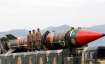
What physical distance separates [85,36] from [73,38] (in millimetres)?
640

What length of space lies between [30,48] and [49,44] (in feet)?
7.00

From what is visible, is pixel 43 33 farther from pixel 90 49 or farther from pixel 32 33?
pixel 90 49

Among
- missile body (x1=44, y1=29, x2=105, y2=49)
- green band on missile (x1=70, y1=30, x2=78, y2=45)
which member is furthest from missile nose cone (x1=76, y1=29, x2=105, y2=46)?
green band on missile (x1=70, y1=30, x2=78, y2=45)

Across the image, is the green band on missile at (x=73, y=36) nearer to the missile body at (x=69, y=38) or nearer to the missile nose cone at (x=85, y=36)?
the missile body at (x=69, y=38)

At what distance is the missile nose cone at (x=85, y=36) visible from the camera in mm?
16766

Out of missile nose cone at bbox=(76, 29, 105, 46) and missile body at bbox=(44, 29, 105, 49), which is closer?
missile nose cone at bbox=(76, 29, 105, 46)

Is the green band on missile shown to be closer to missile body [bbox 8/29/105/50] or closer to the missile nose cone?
missile body [bbox 8/29/105/50]

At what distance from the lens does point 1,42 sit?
2428cm

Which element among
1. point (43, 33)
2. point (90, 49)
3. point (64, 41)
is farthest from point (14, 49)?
point (90, 49)

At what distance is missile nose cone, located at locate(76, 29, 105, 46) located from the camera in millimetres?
16766

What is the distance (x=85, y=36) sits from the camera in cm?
1692

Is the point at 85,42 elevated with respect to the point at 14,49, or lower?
elevated

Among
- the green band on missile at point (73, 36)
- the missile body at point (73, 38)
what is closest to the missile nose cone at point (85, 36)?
the missile body at point (73, 38)

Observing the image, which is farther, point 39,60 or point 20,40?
point 20,40
